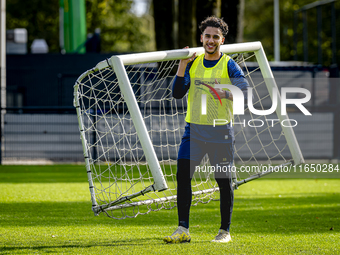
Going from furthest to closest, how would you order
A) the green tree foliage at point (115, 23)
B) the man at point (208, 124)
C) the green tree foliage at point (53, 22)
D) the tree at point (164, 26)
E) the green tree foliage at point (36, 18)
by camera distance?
1. the green tree foliage at point (36, 18)
2. the green tree foliage at point (53, 22)
3. the green tree foliage at point (115, 23)
4. the tree at point (164, 26)
5. the man at point (208, 124)

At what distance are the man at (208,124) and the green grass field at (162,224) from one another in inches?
14.8

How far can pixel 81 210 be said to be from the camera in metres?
6.40

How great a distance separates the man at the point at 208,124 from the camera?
4.48 meters

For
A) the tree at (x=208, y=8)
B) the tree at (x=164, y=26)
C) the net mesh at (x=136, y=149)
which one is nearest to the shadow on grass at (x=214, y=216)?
the net mesh at (x=136, y=149)

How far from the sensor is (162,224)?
18.3ft

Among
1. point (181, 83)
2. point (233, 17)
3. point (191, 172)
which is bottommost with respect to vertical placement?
point (191, 172)

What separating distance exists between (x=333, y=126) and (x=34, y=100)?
893cm

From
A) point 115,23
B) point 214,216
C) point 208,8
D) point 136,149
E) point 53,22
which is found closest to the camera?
point 214,216

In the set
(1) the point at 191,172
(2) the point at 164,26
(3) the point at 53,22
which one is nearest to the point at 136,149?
(1) the point at 191,172

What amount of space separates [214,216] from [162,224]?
33.5 inches

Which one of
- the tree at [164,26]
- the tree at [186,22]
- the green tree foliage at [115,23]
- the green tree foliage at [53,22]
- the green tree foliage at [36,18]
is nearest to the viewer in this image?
the tree at [186,22]

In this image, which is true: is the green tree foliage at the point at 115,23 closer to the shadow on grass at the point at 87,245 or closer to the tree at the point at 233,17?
the tree at the point at 233,17

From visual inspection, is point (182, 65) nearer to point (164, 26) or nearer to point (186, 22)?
point (186, 22)

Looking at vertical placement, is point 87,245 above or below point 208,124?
below
